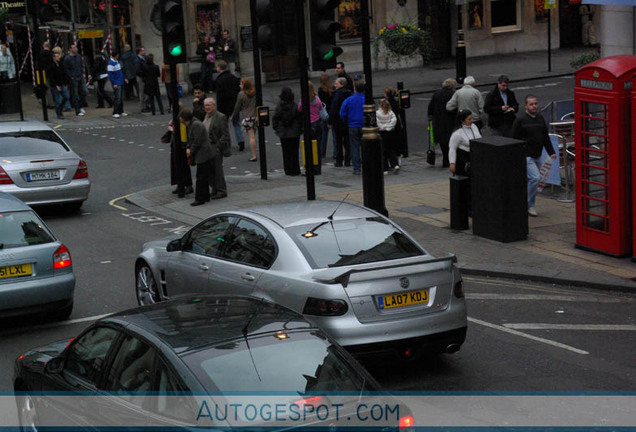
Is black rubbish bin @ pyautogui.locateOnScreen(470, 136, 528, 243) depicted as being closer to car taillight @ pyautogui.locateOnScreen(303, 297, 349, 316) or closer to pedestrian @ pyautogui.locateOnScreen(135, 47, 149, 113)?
car taillight @ pyautogui.locateOnScreen(303, 297, 349, 316)

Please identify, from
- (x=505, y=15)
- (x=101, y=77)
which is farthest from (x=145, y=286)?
(x=505, y=15)

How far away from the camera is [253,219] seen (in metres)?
9.98

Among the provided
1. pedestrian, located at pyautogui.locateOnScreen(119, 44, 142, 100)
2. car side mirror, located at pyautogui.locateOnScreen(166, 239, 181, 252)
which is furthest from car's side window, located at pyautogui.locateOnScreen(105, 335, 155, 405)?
pedestrian, located at pyautogui.locateOnScreen(119, 44, 142, 100)

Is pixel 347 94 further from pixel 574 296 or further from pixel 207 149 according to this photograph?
pixel 574 296

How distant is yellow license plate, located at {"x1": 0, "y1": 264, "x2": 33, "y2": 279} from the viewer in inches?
436

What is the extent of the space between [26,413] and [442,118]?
48.8ft

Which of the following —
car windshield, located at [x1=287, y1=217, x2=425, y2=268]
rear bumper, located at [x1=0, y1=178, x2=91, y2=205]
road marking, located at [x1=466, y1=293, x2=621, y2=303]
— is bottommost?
road marking, located at [x1=466, y1=293, x2=621, y2=303]

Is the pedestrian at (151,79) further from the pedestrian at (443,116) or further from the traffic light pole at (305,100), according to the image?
the traffic light pole at (305,100)

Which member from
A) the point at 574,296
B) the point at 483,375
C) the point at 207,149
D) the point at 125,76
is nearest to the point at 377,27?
the point at 125,76

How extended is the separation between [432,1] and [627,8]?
24284 millimetres

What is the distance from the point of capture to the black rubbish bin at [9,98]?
32656mm

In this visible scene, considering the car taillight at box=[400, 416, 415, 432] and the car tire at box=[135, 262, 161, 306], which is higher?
the car taillight at box=[400, 416, 415, 432]

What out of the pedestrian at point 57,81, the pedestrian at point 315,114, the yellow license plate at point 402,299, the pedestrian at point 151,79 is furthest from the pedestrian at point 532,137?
the pedestrian at point 57,81

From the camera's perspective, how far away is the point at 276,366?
5887 millimetres
